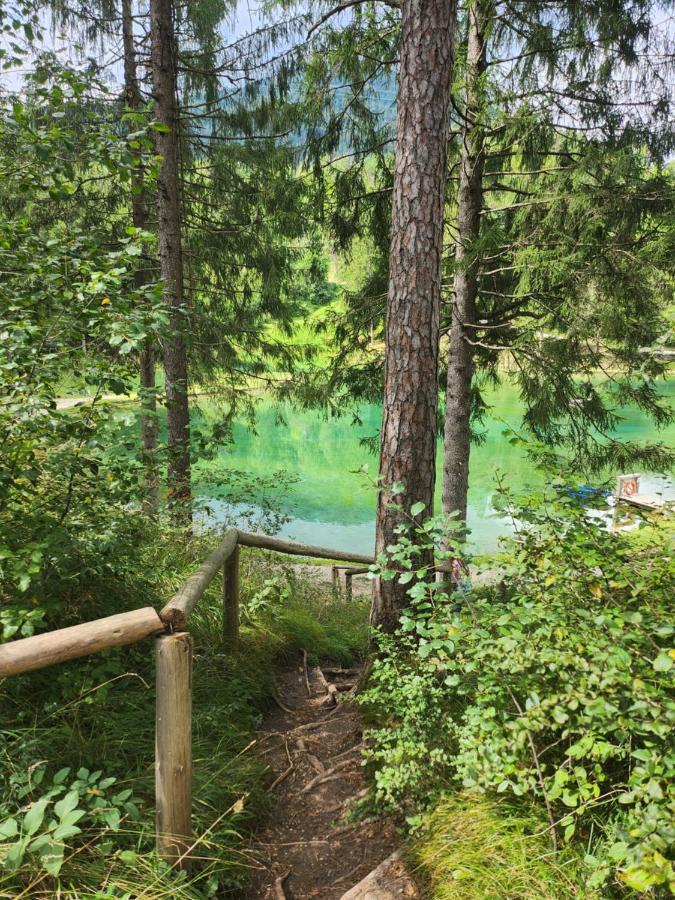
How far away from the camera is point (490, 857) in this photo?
184cm

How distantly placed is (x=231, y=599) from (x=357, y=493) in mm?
1026

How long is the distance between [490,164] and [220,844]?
256 inches

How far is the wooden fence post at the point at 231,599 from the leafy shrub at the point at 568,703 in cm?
119

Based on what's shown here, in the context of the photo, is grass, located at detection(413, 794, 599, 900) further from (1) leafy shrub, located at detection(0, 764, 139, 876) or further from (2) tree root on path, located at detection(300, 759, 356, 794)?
(1) leafy shrub, located at detection(0, 764, 139, 876)

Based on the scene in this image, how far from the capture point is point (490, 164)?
6.19m

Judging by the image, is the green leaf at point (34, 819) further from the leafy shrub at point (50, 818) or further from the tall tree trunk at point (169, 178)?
the tall tree trunk at point (169, 178)

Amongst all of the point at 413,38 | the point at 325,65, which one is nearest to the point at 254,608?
the point at 413,38

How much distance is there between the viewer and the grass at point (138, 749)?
177cm

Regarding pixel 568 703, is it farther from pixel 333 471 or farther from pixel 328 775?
pixel 333 471

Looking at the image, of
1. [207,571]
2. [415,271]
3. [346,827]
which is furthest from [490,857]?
[415,271]

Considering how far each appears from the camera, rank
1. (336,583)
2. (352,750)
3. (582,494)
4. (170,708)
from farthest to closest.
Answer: (336,583), (352,750), (582,494), (170,708)

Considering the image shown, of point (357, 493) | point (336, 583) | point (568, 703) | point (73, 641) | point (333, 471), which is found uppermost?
point (73, 641)

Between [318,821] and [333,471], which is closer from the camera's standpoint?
[318,821]

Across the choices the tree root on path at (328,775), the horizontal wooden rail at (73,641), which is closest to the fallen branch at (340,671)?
the tree root on path at (328,775)
